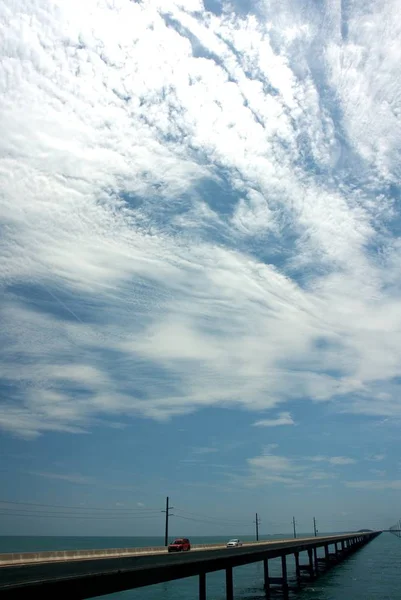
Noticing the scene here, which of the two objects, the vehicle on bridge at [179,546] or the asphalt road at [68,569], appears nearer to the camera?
the asphalt road at [68,569]

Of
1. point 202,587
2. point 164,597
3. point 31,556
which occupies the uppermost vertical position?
point 31,556

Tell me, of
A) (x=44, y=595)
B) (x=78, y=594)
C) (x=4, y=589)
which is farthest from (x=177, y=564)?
(x=4, y=589)

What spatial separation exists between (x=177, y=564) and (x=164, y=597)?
39620 millimetres

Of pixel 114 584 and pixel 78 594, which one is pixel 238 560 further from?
pixel 78 594

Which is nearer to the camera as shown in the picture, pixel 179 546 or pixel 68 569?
pixel 68 569

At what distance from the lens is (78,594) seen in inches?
811

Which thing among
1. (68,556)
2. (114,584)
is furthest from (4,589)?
(68,556)

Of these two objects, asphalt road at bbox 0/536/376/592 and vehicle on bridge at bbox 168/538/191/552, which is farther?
vehicle on bridge at bbox 168/538/191/552

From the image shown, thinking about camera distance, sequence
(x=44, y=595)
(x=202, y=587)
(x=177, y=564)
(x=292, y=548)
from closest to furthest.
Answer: (x=44, y=595) < (x=177, y=564) < (x=202, y=587) < (x=292, y=548)

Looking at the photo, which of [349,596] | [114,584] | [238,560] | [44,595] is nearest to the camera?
[44,595]

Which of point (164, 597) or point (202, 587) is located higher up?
point (202, 587)

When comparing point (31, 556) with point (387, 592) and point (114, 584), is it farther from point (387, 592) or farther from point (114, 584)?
point (387, 592)

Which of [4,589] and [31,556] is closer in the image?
[4,589]

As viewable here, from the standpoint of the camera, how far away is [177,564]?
3050 cm
